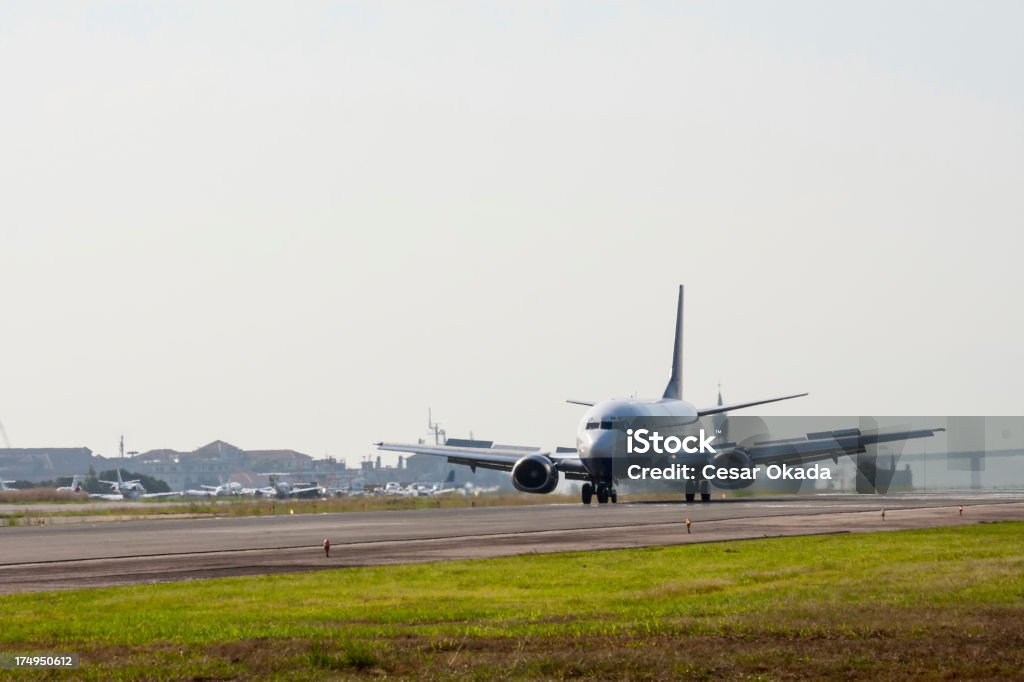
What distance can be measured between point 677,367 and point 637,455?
19.7 m

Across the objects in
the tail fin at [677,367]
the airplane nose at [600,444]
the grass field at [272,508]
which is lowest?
the grass field at [272,508]

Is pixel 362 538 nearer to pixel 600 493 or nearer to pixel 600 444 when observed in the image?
pixel 600 444

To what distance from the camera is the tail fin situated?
83375mm

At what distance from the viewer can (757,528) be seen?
39.1m

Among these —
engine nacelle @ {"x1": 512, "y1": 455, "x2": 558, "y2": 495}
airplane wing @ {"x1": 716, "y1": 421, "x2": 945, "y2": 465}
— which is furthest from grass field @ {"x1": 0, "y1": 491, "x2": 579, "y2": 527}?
airplane wing @ {"x1": 716, "y1": 421, "x2": 945, "y2": 465}

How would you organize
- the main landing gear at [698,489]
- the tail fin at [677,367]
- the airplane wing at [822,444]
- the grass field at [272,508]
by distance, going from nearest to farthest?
the grass field at [272,508]
the main landing gear at [698,489]
the airplane wing at [822,444]
the tail fin at [677,367]

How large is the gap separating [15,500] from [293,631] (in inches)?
3664

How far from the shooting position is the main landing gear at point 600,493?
67.2m

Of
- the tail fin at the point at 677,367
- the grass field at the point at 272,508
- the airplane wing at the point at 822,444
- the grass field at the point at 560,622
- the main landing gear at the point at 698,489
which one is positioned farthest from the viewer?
the tail fin at the point at 677,367

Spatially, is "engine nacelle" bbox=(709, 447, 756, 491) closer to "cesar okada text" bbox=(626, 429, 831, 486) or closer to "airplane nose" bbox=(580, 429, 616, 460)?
"cesar okada text" bbox=(626, 429, 831, 486)

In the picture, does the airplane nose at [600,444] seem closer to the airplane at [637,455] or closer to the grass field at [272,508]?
the airplane at [637,455]

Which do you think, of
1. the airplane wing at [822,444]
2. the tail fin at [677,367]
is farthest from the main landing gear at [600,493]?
the tail fin at [677,367]

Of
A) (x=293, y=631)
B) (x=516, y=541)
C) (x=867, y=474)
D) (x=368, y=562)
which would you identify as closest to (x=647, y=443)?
(x=867, y=474)

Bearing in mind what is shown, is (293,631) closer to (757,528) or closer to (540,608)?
(540,608)
